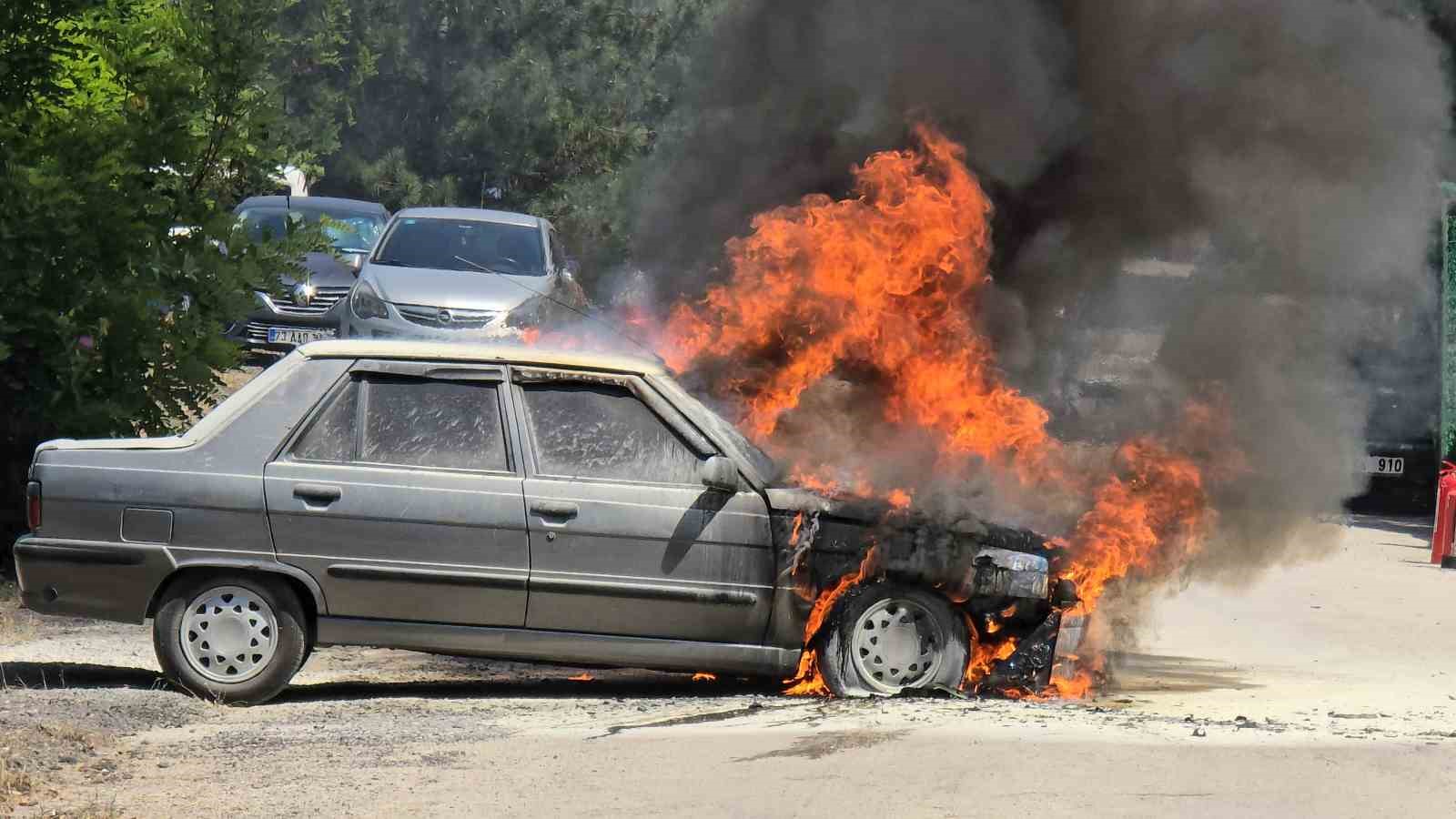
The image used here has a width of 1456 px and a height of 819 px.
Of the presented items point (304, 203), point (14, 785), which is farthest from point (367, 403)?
point (304, 203)

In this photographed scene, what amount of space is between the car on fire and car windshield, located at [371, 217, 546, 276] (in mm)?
9004

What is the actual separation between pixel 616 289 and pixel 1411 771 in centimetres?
1012

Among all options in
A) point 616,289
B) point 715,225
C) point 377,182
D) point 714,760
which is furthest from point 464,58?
point 714,760

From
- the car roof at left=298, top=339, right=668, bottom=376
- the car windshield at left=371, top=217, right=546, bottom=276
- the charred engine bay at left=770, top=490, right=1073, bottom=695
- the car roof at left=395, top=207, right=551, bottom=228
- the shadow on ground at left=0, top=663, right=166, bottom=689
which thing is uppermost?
the car roof at left=395, top=207, right=551, bottom=228

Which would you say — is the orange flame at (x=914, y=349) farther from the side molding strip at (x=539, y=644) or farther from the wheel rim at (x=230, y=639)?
the wheel rim at (x=230, y=639)

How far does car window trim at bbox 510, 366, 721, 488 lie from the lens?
25.0 feet

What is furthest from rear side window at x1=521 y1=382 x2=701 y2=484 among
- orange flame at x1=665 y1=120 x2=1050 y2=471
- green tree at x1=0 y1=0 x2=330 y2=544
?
green tree at x1=0 y1=0 x2=330 y2=544

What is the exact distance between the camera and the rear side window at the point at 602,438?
7.64m

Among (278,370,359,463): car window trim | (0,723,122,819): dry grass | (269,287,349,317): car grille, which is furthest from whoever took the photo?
(269,287,349,317): car grille

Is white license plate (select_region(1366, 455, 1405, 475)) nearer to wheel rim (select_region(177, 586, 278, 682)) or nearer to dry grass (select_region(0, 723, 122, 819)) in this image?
wheel rim (select_region(177, 586, 278, 682))

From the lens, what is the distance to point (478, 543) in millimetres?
7520

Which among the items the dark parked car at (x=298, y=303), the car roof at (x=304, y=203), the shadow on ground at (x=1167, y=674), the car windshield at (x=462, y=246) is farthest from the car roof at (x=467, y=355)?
the car roof at (x=304, y=203)

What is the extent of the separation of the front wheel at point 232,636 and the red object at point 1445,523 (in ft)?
34.6

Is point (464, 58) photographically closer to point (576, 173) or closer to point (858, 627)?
point (576, 173)
